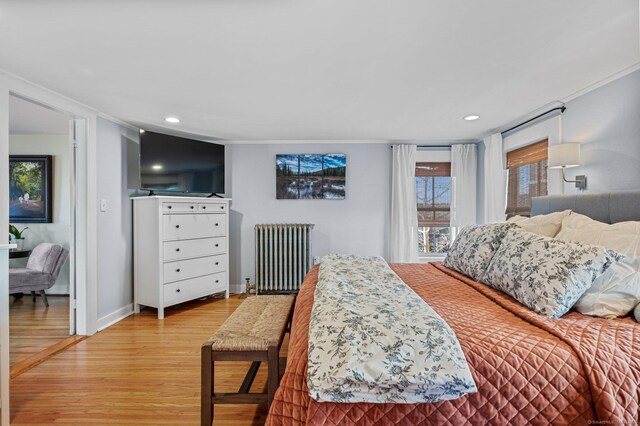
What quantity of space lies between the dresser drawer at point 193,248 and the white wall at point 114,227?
530 millimetres

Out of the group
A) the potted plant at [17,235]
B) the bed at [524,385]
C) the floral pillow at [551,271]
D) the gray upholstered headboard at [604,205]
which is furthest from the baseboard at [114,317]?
the gray upholstered headboard at [604,205]

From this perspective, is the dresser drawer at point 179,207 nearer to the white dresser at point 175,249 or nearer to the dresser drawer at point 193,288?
the white dresser at point 175,249

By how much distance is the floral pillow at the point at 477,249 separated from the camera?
204 centimetres

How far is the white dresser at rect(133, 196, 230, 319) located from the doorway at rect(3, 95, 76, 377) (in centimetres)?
79

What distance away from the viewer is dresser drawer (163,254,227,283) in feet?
10.9

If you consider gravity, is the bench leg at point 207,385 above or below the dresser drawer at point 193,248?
below

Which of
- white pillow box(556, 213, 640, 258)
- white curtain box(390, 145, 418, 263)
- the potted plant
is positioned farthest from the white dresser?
white pillow box(556, 213, 640, 258)

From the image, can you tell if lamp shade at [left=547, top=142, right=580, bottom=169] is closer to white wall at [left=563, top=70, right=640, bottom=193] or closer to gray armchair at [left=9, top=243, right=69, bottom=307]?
white wall at [left=563, top=70, right=640, bottom=193]

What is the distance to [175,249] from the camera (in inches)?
132

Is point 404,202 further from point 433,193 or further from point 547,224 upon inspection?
point 547,224

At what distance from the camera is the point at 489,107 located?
2.81 m

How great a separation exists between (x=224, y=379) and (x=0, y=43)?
2.42 metres

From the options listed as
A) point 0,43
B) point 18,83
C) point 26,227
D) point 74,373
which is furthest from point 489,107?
point 26,227

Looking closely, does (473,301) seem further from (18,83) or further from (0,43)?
(18,83)
